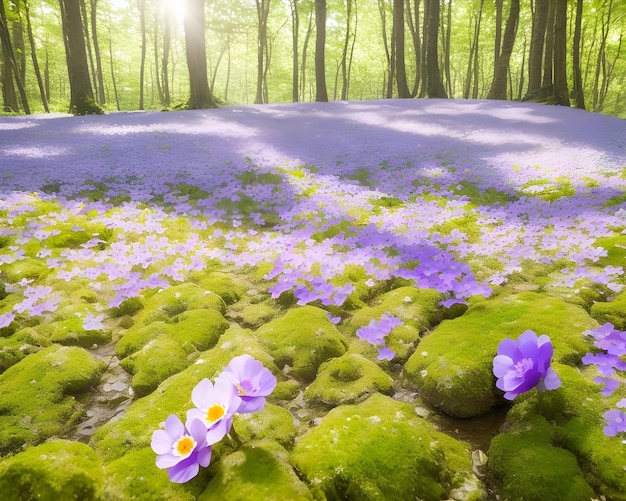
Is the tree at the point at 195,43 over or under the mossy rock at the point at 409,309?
over

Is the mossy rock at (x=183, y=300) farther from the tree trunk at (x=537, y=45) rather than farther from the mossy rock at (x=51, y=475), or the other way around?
the tree trunk at (x=537, y=45)

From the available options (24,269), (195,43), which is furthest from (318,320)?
(195,43)

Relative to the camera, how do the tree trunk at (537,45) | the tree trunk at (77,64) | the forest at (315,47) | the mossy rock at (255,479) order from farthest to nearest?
1. the forest at (315,47)
2. the tree trunk at (537,45)
3. the tree trunk at (77,64)
4. the mossy rock at (255,479)

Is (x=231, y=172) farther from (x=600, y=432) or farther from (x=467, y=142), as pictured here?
(x=600, y=432)

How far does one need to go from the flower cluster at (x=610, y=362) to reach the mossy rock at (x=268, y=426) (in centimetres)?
142

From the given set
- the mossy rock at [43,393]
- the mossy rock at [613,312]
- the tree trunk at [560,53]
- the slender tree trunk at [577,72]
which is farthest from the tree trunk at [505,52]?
the mossy rock at [43,393]

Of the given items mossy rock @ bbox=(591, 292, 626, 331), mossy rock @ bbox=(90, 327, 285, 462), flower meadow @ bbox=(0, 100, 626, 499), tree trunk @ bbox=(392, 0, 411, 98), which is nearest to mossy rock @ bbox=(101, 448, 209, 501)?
flower meadow @ bbox=(0, 100, 626, 499)

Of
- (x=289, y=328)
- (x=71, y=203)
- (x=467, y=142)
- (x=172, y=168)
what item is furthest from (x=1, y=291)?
(x=467, y=142)

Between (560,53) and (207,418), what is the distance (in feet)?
45.2

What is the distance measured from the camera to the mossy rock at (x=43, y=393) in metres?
1.88

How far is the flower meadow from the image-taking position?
162 cm

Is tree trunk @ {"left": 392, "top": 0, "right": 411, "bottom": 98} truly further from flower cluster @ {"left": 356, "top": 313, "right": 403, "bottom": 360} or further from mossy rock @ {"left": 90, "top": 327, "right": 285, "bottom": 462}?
mossy rock @ {"left": 90, "top": 327, "right": 285, "bottom": 462}

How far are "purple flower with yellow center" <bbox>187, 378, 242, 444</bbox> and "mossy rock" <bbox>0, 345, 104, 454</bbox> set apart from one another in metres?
0.97

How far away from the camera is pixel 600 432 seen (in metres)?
1.69
